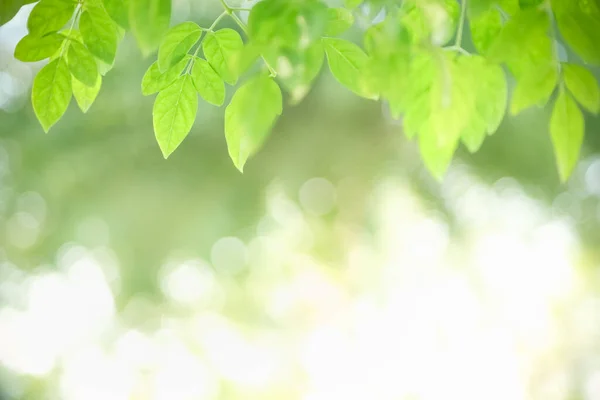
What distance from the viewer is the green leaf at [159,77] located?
1.88 feet

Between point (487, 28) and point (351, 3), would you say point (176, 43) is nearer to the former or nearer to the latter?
point (351, 3)

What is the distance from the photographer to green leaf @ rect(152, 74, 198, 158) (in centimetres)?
56

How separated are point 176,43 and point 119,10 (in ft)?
0.26

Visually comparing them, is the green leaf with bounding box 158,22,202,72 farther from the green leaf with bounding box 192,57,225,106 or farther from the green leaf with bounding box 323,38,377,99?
the green leaf with bounding box 323,38,377,99

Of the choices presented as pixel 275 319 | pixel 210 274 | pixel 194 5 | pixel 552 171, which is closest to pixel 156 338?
pixel 210 274

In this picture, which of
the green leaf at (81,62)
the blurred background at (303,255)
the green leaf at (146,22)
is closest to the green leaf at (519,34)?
the green leaf at (146,22)

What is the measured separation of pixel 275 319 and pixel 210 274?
1.91ft

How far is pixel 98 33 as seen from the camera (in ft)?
1.78

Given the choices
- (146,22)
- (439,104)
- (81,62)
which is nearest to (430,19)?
(439,104)

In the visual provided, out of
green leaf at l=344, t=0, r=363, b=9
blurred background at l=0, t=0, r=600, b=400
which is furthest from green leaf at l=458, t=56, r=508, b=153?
blurred background at l=0, t=0, r=600, b=400

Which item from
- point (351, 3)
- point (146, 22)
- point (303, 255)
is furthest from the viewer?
point (303, 255)

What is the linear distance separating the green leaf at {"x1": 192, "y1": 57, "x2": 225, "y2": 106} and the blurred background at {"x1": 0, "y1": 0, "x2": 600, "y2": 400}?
11.0ft

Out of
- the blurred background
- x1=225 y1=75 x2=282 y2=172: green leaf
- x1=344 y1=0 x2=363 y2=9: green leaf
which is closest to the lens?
A: x1=225 y1=75 x2=282 y2=172: green leaf

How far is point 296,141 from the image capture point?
163 inches
